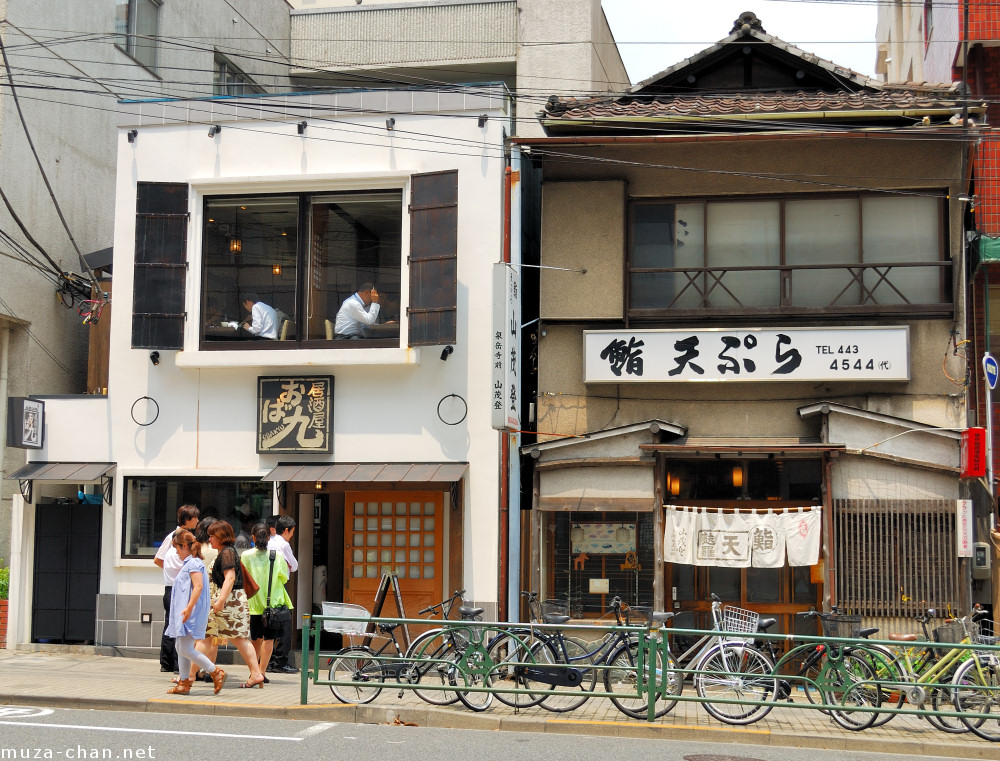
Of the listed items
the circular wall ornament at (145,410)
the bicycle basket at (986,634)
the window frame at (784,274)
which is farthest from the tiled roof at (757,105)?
the circular wall ornament at (145,410)

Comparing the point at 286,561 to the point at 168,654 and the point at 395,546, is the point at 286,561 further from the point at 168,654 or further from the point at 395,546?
the point at 395,546

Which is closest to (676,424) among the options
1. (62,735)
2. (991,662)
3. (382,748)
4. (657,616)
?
(657,616)

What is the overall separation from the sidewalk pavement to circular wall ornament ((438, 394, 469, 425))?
4.11 metres

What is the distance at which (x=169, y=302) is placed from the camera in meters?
15.3

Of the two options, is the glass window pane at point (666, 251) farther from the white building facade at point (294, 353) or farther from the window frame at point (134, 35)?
the window frame at point (134, 35)

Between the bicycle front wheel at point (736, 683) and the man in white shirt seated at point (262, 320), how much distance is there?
7897 mm

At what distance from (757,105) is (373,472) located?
7265 millimetres

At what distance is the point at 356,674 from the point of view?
1141 centimetres

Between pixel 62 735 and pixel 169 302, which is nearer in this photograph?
pixel 62 735

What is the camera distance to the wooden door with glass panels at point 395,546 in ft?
49.6

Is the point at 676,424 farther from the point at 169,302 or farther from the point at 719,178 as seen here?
the point at 169,302

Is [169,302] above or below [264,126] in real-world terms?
below

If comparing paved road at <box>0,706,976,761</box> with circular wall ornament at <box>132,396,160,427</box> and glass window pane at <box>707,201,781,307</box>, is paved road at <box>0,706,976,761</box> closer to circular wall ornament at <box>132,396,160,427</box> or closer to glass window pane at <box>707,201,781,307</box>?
circular wall ornament at <box>132,396,160,427</box>

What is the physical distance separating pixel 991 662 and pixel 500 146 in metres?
9.03
